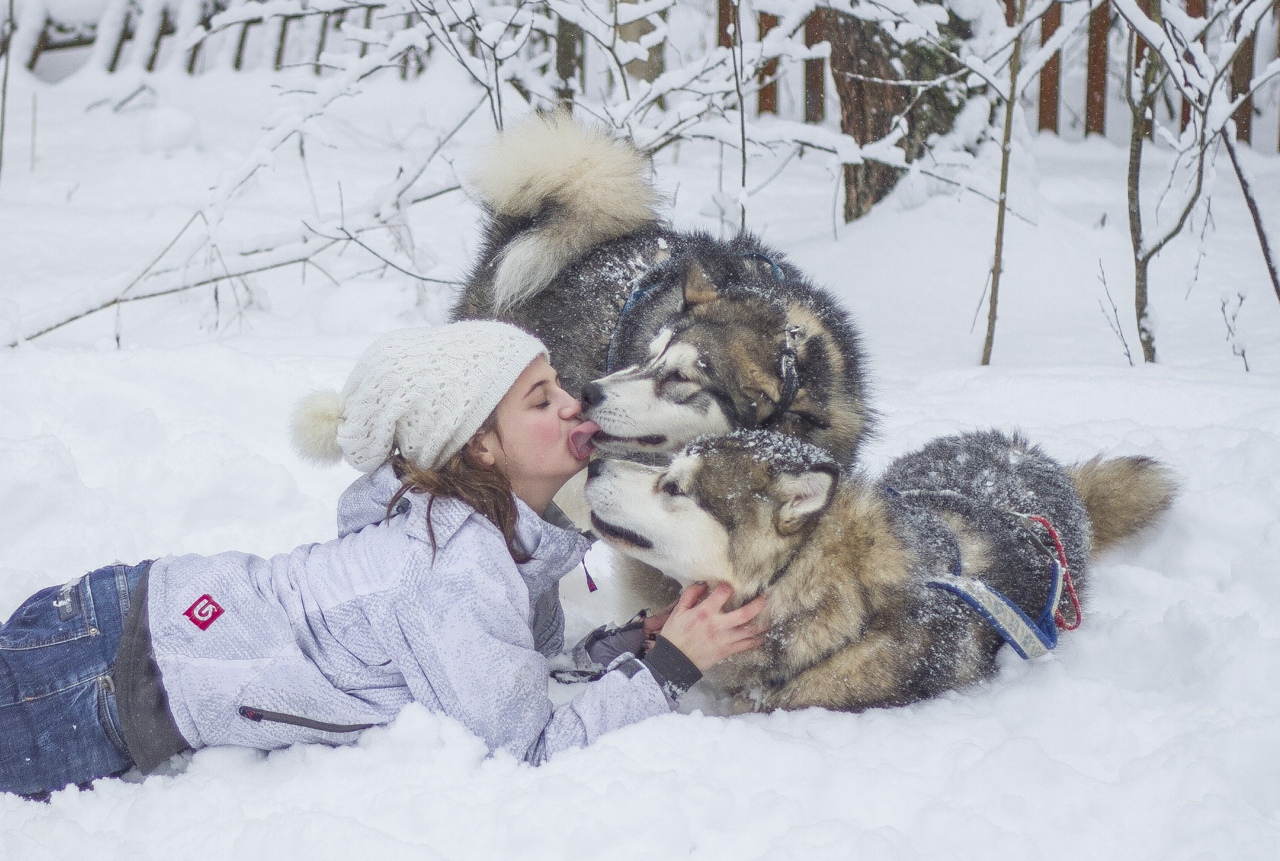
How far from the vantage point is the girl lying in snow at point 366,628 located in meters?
2.04

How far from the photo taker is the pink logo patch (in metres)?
2.12

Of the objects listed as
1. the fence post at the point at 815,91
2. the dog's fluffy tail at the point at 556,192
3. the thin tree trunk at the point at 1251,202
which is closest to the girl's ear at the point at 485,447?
the dog's fluffy tail at the point at 556,192

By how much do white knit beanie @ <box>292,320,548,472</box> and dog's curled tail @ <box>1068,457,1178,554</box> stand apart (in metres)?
1.82

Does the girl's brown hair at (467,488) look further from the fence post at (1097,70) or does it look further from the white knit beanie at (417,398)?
the fence post at (1097,70)

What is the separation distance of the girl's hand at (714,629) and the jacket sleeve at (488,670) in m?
0.12

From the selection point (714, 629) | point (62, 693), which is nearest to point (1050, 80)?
point (714, 629)

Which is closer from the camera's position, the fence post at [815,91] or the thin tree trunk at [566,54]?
the thin tree trunk at [566,54]

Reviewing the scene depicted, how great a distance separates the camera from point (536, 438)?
7.82ft

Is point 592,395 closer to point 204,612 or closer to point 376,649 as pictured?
point 376,649

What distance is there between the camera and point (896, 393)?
4.41 m

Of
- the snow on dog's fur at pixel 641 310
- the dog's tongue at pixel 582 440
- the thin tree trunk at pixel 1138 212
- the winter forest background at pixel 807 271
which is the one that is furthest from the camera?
Result: the thin tree trunk at pixel 1138 212

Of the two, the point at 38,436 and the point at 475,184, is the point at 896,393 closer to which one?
the point at 475,184

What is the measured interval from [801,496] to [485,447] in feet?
2.43

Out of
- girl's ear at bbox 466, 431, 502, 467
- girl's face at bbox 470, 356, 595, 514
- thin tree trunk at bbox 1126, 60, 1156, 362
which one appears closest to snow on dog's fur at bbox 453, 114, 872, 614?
girl's face at bbox 470, 356, 595, 514
